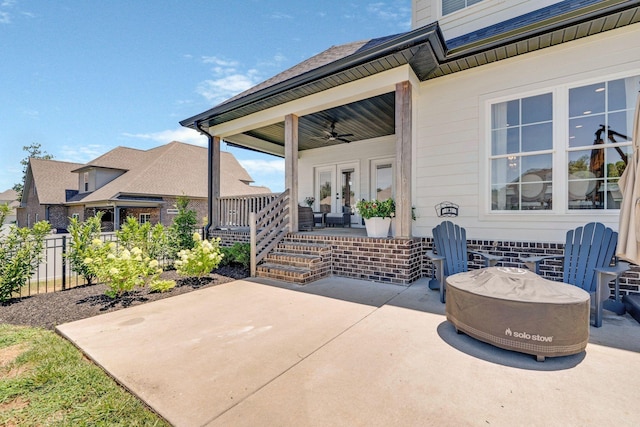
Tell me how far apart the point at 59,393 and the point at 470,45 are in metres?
6.38

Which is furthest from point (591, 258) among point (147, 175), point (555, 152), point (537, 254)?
point (147, 175)

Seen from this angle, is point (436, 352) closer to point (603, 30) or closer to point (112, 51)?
point (603, 30)

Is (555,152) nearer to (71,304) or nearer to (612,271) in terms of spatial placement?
(612,271)

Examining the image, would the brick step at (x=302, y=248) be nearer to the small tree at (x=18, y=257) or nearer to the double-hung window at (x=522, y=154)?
the double-hung window at (x=522, y=154)

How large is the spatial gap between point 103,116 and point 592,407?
2591 cm

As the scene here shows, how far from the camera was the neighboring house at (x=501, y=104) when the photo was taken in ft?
13.4

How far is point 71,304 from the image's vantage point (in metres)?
4.06

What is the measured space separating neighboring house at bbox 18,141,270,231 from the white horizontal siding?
1631 centimetres

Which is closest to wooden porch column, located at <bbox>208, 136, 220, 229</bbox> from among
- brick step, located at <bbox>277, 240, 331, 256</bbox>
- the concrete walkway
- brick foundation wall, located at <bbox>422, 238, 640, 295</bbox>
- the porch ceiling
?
the porch ceiling

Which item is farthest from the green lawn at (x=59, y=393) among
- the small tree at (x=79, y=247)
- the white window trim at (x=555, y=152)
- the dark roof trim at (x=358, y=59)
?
the white window trim at (x=555, y=152)

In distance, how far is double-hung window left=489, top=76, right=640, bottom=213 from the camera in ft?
13.4

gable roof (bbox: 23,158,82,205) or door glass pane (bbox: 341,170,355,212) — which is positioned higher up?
gable roof (bbox: 23,158,82,205)

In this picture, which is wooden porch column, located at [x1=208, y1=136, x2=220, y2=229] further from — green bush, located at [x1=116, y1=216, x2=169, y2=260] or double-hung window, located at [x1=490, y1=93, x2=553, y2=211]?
double-hung window, located at [x1=490, y1=93, x2=553, y2=211]

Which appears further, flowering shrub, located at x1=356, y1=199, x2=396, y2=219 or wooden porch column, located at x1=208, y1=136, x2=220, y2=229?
wooden porch column, located at x1=208, y1=136, x2=220, y2=229
